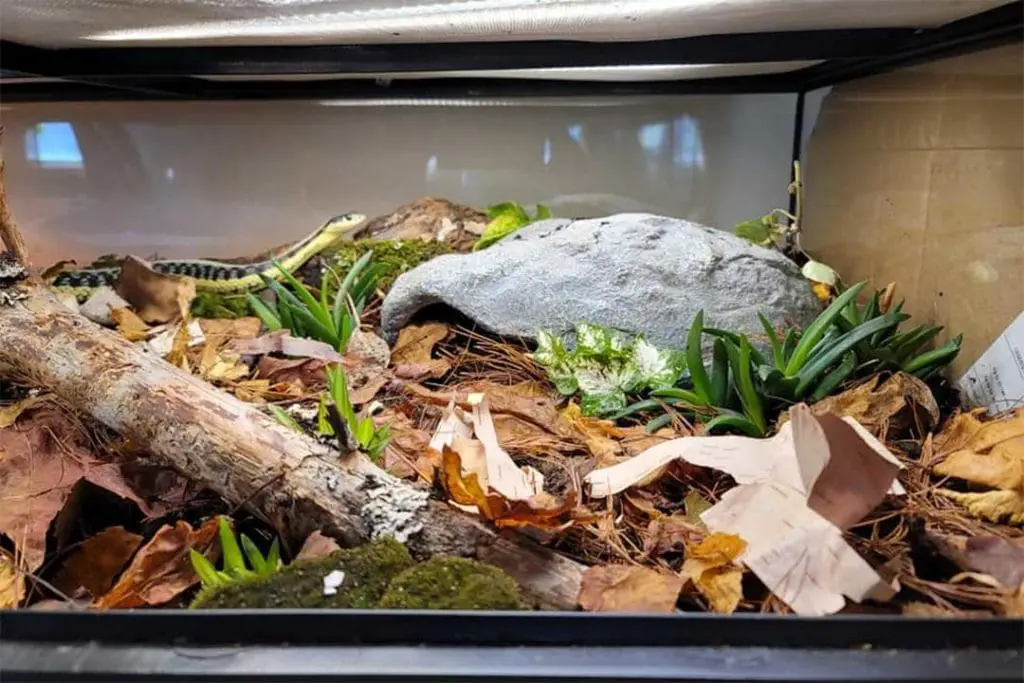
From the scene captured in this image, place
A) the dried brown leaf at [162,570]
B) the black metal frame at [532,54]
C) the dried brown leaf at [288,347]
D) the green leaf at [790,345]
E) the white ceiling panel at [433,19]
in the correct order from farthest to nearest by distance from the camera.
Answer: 1. the dried brown leaf at [288,347]
2. the black metal frame at [532,54]
3. the green leaf at [790,345]
4. the white ceiling panel at [433,19]
5. the dried brown leaf at [162,570]

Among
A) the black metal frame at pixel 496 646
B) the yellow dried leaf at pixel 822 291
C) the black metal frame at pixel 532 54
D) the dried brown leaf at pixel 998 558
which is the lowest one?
the yellow dried leaf at pixel 822 291

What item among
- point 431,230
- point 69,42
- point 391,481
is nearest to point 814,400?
point 391,481

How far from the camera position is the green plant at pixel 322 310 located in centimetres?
211

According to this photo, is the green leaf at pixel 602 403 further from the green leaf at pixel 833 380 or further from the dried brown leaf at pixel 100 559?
the dried brown leaf at pixel 100 559

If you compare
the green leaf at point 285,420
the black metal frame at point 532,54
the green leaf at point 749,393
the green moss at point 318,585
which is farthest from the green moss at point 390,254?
the green moss at point 318,585

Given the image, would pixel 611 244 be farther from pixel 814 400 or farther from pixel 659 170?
pixel 659 170

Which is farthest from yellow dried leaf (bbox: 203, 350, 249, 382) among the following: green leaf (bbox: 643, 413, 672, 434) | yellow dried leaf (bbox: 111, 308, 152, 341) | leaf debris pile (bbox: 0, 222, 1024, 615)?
green leaf (bbox: 643, 413, 672, 434)

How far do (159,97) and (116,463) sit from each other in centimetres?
197

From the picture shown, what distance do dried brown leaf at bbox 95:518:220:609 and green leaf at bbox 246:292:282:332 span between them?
1.18 metres

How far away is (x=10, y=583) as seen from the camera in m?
1.06

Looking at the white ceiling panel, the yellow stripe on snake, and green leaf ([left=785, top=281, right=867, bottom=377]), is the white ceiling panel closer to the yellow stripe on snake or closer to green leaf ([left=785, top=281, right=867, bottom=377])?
green leaf ([left=785, top=281, right=867, bottom=377])

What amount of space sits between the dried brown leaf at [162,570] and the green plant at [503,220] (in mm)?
1546

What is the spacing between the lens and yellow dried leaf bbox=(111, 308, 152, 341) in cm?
212

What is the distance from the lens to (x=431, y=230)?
2.68 metres
